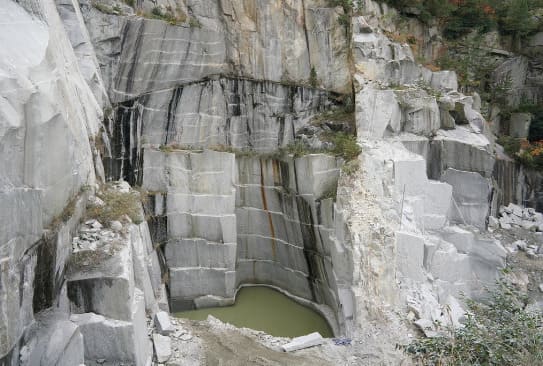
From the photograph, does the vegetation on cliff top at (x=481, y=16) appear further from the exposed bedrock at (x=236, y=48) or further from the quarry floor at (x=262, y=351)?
the quarry floor at (x=262, y=351)

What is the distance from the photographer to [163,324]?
7738 millimetres

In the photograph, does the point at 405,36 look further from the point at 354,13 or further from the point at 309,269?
the point at 309,269

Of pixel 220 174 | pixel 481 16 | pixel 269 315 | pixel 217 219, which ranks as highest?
pixel 481 16

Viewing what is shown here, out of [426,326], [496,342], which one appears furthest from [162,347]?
[496,342]

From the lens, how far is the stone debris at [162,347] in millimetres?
7059

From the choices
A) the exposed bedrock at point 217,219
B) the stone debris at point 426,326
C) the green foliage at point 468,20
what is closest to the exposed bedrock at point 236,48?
the exposed bedrock at point 217,219

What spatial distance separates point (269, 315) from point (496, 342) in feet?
23.9

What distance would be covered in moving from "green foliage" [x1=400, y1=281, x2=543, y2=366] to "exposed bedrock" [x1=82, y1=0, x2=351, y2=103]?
348 inches

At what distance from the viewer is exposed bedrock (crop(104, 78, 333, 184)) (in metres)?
11.2

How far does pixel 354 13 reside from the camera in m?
13.0

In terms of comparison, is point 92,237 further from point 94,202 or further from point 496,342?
point 496,342

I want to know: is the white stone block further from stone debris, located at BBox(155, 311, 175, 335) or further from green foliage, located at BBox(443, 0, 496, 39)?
green foliage, located at BBox(443, 0, 496, 39)

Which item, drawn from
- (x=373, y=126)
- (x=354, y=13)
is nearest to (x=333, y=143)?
(x=373, y=126)

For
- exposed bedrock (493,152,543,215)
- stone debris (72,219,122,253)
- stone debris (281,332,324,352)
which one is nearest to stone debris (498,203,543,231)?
exposed bedrock (493,152,543,215)
